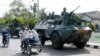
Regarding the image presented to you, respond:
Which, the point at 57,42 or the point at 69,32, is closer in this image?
the point at 69,32

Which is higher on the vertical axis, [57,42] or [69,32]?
[69,32]

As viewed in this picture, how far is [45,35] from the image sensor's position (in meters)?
19.9

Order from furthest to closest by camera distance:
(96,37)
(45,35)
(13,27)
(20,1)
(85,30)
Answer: (20,1), (13,27), (96,37), (45,35), (85,30)

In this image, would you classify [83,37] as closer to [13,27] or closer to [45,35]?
[45,35]

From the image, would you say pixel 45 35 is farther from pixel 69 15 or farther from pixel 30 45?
pixel 30 45

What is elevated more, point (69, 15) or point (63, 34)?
point (69, 15)

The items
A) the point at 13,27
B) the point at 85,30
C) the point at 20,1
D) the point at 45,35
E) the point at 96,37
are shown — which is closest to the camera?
the point at 85,30

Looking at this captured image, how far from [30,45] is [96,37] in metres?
9.93

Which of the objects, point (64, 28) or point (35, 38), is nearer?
point (35, 38)

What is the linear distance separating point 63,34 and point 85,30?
1.40 meters

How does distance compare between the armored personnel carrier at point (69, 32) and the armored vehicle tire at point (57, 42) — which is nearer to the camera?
the armored personnel carrier at point (69, 32)

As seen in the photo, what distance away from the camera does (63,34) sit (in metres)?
16.8

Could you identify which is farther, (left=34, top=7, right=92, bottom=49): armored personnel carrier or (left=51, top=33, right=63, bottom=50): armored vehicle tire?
(left=51, top=33, right=63, bottom=50): armored vehicle tire

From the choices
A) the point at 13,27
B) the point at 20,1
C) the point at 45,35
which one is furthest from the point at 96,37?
the point at 20,1
